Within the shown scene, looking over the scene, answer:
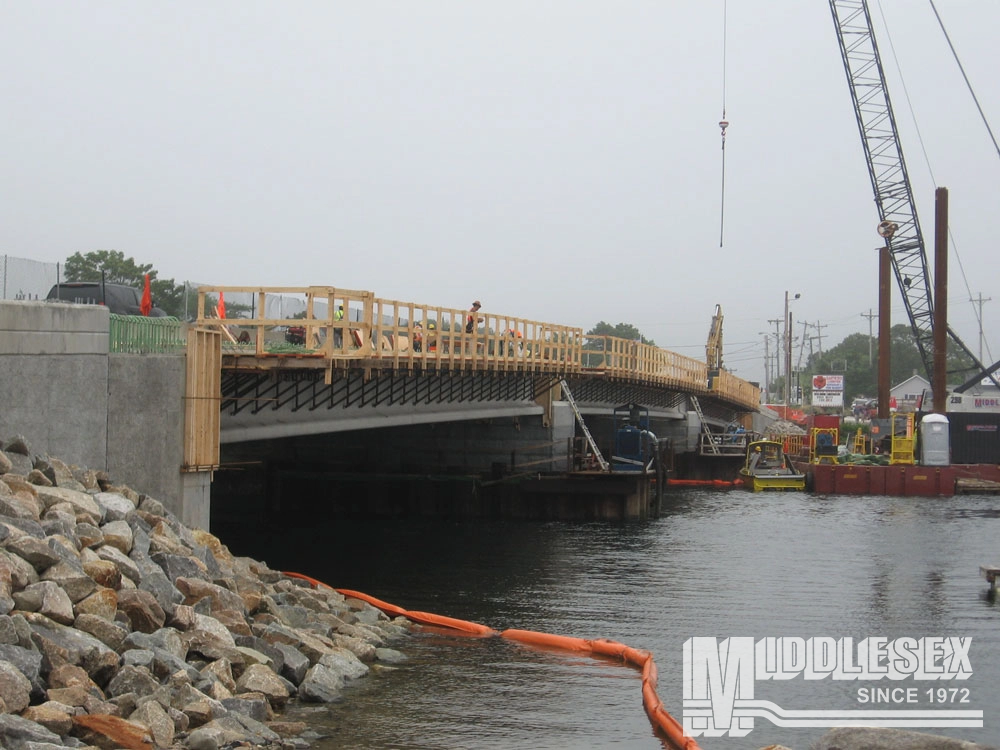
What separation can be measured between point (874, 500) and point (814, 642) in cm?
3470

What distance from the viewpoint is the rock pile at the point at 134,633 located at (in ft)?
35.7

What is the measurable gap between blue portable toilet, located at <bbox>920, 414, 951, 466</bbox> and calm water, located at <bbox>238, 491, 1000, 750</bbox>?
12.0 metres

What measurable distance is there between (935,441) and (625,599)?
41.1m

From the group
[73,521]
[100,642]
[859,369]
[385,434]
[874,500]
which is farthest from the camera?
[859,369]

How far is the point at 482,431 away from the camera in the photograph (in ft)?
141

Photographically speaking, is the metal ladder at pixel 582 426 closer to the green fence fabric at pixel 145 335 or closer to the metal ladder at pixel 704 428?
the metal ladder at pixel 704 428

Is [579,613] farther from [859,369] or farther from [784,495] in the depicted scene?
[859,369]

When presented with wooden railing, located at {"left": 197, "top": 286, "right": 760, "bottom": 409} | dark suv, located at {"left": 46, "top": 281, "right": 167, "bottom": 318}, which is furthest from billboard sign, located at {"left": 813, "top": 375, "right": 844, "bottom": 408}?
dark suv, located at {"left": 46, "top": 281, "right": 167, "bottom": 318}

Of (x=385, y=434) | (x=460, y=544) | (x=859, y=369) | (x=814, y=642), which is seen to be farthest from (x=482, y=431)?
(x=859, y=369)

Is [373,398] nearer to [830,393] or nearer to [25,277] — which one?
[25,277]

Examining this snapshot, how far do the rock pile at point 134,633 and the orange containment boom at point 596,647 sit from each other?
8.84 feet

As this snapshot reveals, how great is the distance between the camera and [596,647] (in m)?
18.4

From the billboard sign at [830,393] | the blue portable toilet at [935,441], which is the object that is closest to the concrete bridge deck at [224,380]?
the blue portable toilet at [935,441]

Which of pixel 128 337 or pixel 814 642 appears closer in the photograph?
pixel 128 337
